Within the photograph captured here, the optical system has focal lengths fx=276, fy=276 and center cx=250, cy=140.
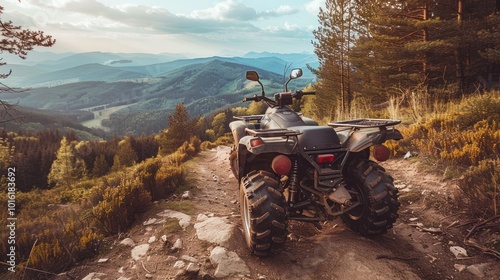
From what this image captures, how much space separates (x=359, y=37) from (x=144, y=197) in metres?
25.1

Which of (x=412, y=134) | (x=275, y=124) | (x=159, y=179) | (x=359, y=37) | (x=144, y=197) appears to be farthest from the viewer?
(x=359, y=37)

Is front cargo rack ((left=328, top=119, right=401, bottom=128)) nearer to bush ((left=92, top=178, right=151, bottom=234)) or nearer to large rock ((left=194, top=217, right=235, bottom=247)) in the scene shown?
large rock ((left=194, top=217, right=235, bottom=247))

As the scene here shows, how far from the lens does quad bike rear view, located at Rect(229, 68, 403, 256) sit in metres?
3.17

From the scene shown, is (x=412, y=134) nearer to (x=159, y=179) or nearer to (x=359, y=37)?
(x=159, y=179)

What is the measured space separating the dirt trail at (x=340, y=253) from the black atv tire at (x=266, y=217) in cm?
32

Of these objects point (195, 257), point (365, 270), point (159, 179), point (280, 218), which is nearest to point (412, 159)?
point (365, 270)

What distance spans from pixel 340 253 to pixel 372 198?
0.78 meters

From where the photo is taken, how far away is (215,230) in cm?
409

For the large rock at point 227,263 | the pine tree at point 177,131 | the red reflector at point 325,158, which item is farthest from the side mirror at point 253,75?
the pine tree at point 177,131

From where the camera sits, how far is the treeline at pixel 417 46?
13.1 metres

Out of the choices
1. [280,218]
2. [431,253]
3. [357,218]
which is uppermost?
[280,218]

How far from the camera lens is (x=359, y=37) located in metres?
24.9

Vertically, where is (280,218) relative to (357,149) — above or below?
below

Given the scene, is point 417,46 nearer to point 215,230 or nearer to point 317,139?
point 317,139
